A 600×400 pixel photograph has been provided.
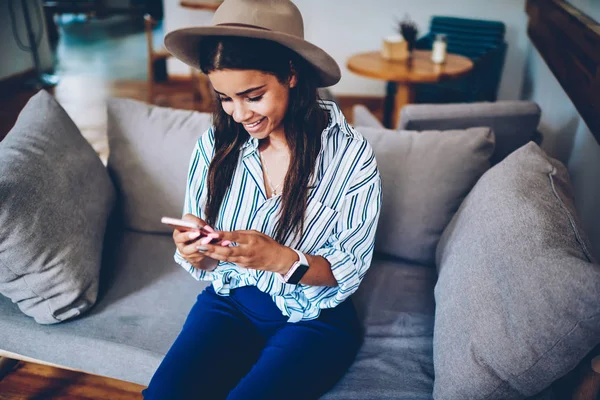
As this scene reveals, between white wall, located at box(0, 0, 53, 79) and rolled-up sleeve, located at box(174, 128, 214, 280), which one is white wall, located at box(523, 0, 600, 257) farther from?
white wall, located at box(0, 0, 53, 79)

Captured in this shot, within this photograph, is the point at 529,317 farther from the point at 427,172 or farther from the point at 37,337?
the point at 37,337

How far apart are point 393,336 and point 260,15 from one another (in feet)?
2.87

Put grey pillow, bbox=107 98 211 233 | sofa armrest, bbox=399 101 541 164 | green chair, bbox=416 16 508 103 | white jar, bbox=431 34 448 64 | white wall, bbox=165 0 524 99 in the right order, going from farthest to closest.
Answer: white wall, bbox=165 0 524 99 → green chair, bbox=416 16 508 103 → white jar, bbox=431 34 448 64 → sofa armrest, bbox=399 101 541 164 → grey pillow, bbox=107 98 211 233

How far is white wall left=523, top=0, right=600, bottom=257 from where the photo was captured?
66.3 inches

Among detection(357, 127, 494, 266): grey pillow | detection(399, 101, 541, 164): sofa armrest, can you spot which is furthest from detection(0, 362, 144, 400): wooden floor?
detection(399, 101, 541, 164): sofa armrest

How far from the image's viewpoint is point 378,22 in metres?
4.41

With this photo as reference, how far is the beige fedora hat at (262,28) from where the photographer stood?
3.15ft

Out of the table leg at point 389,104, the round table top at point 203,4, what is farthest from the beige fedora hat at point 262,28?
the round table top at point 203,4

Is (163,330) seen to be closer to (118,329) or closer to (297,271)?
(118,329)

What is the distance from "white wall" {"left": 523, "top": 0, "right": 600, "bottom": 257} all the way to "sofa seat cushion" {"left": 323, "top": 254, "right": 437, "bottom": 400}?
0.60 meters

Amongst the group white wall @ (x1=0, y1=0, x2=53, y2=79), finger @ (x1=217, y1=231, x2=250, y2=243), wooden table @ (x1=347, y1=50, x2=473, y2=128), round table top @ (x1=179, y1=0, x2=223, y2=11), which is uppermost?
finger @ (x1=217, y1=231, x2=250, y2=243)

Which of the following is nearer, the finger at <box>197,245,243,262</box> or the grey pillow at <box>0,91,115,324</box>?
the finger at <box>197,245,243,262</box>

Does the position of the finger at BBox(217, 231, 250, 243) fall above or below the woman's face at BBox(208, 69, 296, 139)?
below

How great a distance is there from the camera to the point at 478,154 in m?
1.50
